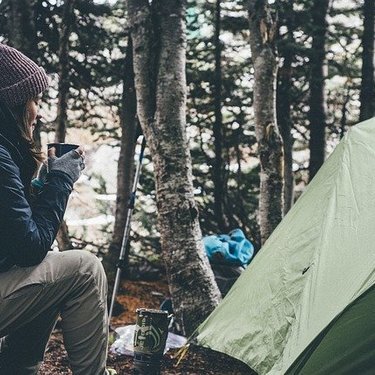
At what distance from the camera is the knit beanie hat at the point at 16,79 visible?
284 cm

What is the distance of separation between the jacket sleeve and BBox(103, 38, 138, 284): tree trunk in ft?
16.4

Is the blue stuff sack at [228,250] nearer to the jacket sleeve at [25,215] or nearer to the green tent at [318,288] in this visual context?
the green tent at [318,288]

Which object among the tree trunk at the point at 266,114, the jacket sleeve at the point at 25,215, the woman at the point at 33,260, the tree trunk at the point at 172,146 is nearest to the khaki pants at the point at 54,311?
the woman at the point at 33,260

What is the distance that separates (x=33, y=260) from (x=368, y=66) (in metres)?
6.95

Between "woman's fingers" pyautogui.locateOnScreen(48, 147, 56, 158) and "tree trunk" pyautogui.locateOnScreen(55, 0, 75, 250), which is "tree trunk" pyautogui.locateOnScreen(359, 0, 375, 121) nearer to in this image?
"tree trunk" pyautogui.locateOnScreen(55, 0, 75, 250)

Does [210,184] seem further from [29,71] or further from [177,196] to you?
[29,71]

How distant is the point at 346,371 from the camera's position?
268cm

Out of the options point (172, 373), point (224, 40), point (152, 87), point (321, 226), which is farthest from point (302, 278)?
point (224, 40)

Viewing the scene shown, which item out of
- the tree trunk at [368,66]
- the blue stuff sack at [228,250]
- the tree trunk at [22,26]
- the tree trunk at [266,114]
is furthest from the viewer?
the tree trunk at [368,66]

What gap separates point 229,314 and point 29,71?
6.34 feet

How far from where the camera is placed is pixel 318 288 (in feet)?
Answer: 9.47

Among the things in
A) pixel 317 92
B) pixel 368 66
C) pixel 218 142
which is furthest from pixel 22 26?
pixel 368 66

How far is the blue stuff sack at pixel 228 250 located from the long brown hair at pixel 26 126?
3499 millimetres

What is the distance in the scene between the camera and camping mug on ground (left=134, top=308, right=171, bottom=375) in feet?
11.9
